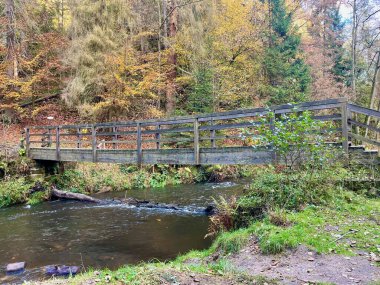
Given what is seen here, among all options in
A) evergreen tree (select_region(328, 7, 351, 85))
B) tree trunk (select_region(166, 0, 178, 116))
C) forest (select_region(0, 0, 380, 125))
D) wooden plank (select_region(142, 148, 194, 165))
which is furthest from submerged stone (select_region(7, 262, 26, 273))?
evergreen tree (select_region(328, 7, 351, 85))

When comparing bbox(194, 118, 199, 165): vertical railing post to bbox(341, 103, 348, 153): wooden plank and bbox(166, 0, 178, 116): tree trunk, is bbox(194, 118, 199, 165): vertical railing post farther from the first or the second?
bbox(166, 0, 178, 116): tree trunk

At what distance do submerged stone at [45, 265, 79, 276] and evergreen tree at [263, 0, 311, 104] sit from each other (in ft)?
56.4

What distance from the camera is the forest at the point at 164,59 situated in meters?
19.1

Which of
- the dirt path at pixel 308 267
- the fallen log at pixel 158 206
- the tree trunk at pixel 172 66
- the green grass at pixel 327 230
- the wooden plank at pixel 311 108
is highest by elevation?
the tree trunk at pixel 172 66

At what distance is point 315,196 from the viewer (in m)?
6.46

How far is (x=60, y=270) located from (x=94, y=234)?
8.14 ft

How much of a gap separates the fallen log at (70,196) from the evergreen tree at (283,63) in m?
13.1

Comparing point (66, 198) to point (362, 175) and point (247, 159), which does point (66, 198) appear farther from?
point (362, 175)

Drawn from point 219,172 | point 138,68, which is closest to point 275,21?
point 138,68

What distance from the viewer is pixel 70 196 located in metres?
13.1

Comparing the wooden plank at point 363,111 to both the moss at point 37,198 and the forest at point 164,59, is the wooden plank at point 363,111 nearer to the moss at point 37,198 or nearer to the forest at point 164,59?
the moss at point 37,198

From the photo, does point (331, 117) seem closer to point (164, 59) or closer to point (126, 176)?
point (126, 176)

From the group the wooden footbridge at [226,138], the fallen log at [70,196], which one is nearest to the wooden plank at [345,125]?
the wooden footbridge at [226,138]

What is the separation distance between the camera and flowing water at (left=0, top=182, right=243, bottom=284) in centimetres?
691
